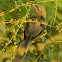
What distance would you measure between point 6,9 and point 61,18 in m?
0.64

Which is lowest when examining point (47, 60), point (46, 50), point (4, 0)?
point (47, 60)

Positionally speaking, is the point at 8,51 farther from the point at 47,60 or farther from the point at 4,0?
the point at 4,0

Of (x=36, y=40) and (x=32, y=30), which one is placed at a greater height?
(x=32, y=30)

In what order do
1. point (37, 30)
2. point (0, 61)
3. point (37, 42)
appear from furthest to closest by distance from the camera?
point (37, 42)
point (0, 61)
point (37, 30)

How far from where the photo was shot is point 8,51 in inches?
42.4

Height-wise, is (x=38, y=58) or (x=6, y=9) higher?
(x=6, y=9)

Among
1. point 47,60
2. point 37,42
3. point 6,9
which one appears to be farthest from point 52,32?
point 6,9

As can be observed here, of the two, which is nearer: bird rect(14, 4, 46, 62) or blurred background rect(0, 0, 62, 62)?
bird rect(14, 4, 46, 62)

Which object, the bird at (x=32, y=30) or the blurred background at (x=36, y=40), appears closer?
the bird at (x=32, y=30)

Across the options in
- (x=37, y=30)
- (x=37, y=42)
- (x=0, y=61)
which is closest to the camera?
(x=37, y=30)

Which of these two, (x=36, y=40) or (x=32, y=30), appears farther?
(x=36, y=40)

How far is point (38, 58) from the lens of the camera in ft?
3.84

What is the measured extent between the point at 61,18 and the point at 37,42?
397 millimetres

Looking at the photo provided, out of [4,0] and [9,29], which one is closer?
[9,29]
